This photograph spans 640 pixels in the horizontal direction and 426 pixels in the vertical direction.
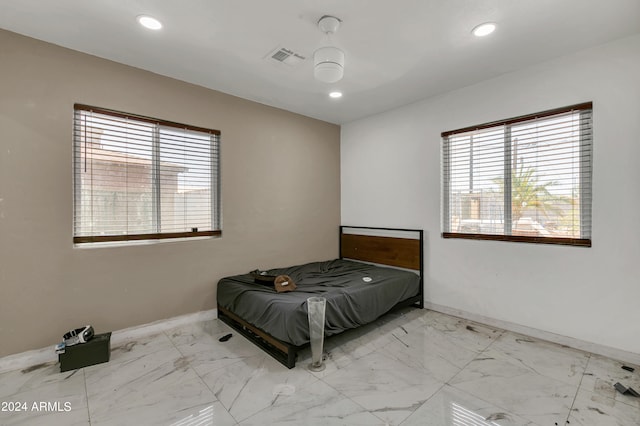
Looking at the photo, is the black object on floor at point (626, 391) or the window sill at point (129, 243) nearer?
the black object on floor at point (626, 391)

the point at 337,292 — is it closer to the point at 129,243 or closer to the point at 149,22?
the point at 129,243

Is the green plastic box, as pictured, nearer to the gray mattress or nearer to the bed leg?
the gray mattress

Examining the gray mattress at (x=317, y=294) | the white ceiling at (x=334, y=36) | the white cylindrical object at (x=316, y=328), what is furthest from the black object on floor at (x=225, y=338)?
the white ceiling at (x=334, y=36)

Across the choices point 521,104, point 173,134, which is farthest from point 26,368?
point 521,104

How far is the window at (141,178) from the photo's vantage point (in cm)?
262

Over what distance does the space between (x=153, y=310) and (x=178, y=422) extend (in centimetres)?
149

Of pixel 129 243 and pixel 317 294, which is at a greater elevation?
pixel 129 243

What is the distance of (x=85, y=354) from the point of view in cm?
229

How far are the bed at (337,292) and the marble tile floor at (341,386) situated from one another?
22cm

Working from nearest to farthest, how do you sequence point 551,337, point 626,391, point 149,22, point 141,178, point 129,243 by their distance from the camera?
1. point 626,391
2. point 149,22
3. point 551,337
4. point 129,243
5. point 141,178

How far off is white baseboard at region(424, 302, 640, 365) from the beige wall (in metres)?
2.20

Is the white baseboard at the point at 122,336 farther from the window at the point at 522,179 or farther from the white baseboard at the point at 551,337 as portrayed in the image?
the window at the point at 522,179

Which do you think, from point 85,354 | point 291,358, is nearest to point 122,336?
A: point 85,354

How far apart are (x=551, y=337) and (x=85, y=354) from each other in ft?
13.0
